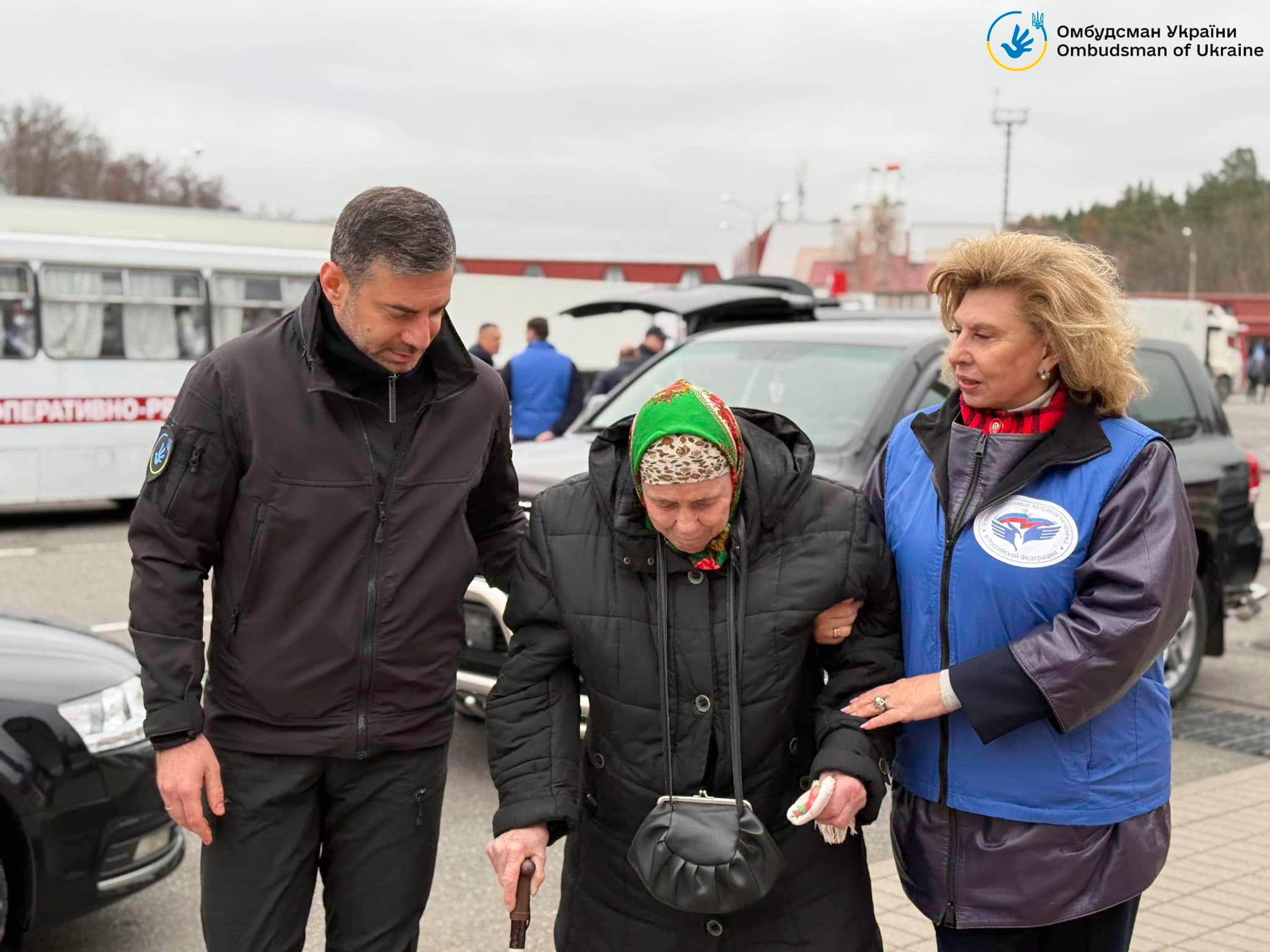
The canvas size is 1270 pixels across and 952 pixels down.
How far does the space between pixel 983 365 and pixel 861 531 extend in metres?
0.40

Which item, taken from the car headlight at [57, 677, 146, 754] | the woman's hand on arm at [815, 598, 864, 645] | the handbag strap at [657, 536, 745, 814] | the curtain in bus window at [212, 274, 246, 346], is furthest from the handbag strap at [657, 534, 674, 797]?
the curtain in bus window at [212, 274, 246, 346]

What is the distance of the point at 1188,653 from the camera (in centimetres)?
706

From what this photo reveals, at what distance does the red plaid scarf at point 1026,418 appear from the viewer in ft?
8.35

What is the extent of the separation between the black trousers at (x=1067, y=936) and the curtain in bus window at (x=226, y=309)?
1376 centimetres

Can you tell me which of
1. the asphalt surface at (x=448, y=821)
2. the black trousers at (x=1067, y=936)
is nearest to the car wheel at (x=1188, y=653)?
the asphalt surface at (x=448, y=821)

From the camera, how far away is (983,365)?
253 centimetres

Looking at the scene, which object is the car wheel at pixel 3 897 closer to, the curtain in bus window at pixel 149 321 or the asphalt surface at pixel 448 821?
the asphalt surface at pixel 448 821

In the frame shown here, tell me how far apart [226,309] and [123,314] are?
128cm

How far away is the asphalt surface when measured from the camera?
413 cm

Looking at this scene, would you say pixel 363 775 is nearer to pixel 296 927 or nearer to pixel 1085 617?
pixel 296 927

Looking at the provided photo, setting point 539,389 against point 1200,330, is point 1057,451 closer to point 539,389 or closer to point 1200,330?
point 539,389

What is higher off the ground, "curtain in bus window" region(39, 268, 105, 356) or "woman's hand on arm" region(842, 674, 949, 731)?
"curtain in bus window" region(39, 268, 105, 356)

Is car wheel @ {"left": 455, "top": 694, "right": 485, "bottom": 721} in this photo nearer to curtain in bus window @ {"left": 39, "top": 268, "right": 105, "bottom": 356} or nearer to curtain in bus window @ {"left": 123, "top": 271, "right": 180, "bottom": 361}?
curtain in bus window @ {"left": 39, "top": 268, "right": 105, "bottom": 356}

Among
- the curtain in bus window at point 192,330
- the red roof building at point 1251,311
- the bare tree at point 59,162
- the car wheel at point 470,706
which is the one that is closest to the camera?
the car wheel at point 470,706
